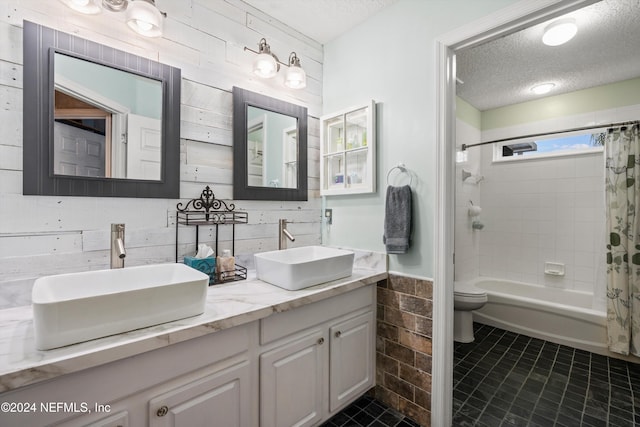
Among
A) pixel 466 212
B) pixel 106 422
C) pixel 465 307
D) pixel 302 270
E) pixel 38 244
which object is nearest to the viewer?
pixel 106 422

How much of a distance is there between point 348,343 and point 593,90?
3.36m

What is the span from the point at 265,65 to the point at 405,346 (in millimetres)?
1874

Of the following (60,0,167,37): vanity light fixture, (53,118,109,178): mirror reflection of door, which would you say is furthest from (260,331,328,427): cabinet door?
(60,0,167,37): vanity light fixture

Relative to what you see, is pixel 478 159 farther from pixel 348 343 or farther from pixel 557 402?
pixel 348 343

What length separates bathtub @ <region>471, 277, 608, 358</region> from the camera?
246 centimetres

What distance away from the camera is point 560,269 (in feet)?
9.95

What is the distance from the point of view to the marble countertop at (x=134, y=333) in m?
0.74

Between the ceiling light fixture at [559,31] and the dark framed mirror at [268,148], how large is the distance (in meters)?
1.66

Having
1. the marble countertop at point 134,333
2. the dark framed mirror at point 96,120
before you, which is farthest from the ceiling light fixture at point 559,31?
the dark framed mirror at point 96,120

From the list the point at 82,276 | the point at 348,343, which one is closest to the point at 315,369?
the point at 348,343

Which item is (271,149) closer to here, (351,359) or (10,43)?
Result: (10,43)

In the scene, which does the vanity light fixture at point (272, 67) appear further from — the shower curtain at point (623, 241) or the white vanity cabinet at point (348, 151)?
the shower curtain at point (623, 241)

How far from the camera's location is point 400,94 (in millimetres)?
1757

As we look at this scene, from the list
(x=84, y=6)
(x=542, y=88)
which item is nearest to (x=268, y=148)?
(x=84, y=6)
